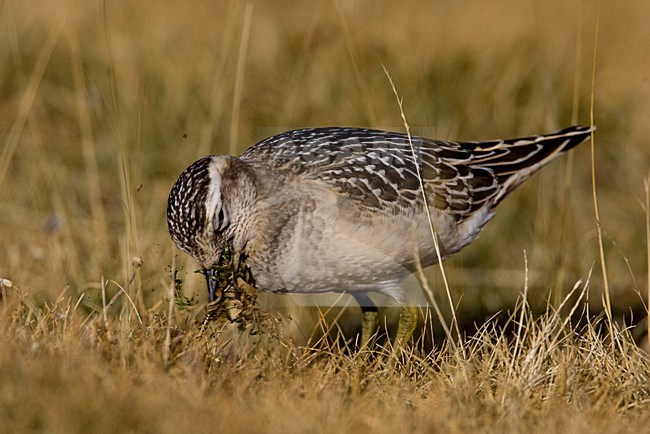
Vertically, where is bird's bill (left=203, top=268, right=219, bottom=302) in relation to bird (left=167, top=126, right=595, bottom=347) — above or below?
below

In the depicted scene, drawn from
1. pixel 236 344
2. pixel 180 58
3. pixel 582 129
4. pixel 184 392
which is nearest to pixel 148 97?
pixel 180 58

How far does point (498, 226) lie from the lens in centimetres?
930

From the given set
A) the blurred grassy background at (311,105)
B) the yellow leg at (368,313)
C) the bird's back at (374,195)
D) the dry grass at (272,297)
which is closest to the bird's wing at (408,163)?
the bird's back at (374,195)

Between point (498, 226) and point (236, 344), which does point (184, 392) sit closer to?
point (236, 344)

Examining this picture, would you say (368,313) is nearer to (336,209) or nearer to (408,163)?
(408,163)

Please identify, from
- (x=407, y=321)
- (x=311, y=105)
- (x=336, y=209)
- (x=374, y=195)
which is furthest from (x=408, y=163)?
(x=311, y=105)

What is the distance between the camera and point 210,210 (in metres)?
5.60

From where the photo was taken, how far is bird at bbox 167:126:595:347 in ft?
18.9

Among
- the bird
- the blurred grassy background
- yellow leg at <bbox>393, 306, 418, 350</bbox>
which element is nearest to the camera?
the bird

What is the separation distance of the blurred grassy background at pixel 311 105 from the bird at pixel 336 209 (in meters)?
1.14

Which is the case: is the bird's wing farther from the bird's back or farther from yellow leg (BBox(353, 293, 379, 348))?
yellow leg (BBox(353, 293, 379, 348))

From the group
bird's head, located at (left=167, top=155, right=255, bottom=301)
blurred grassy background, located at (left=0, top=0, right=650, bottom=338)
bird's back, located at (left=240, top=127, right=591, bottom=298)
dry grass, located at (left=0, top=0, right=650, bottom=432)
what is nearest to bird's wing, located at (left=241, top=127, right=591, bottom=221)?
bird's back, located at (left=240, top=127, right=591, bottom=298)

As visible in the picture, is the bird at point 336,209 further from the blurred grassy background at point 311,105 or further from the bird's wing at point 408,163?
the blurred grassy background at point 311,105

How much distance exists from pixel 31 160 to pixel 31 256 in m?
1.77
